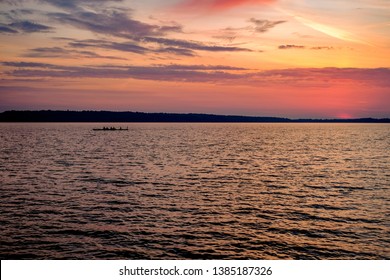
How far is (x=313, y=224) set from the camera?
28.8 meters

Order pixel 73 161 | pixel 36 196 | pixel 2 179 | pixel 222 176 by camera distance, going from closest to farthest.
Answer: pixel 36 196 → pixel 2 179 → pixel 222 176 → pixel 73 161

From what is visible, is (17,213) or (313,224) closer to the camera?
(313,224)

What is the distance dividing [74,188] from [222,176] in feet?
67.1

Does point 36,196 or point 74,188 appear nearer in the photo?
point 36,196

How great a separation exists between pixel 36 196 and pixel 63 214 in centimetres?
852

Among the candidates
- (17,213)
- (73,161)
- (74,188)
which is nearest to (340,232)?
(17,213)

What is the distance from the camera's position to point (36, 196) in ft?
123

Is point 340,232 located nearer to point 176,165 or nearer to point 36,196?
point 36,196

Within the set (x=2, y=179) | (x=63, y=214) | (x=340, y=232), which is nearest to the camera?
(x=340, y=232)

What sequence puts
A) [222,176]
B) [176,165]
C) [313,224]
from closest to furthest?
[313,224] < [222,176] < [176,165]

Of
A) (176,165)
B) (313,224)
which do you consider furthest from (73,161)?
(313,224)

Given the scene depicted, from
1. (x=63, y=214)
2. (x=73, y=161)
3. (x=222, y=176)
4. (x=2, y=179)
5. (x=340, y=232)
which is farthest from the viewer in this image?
(x=73, y=161)
